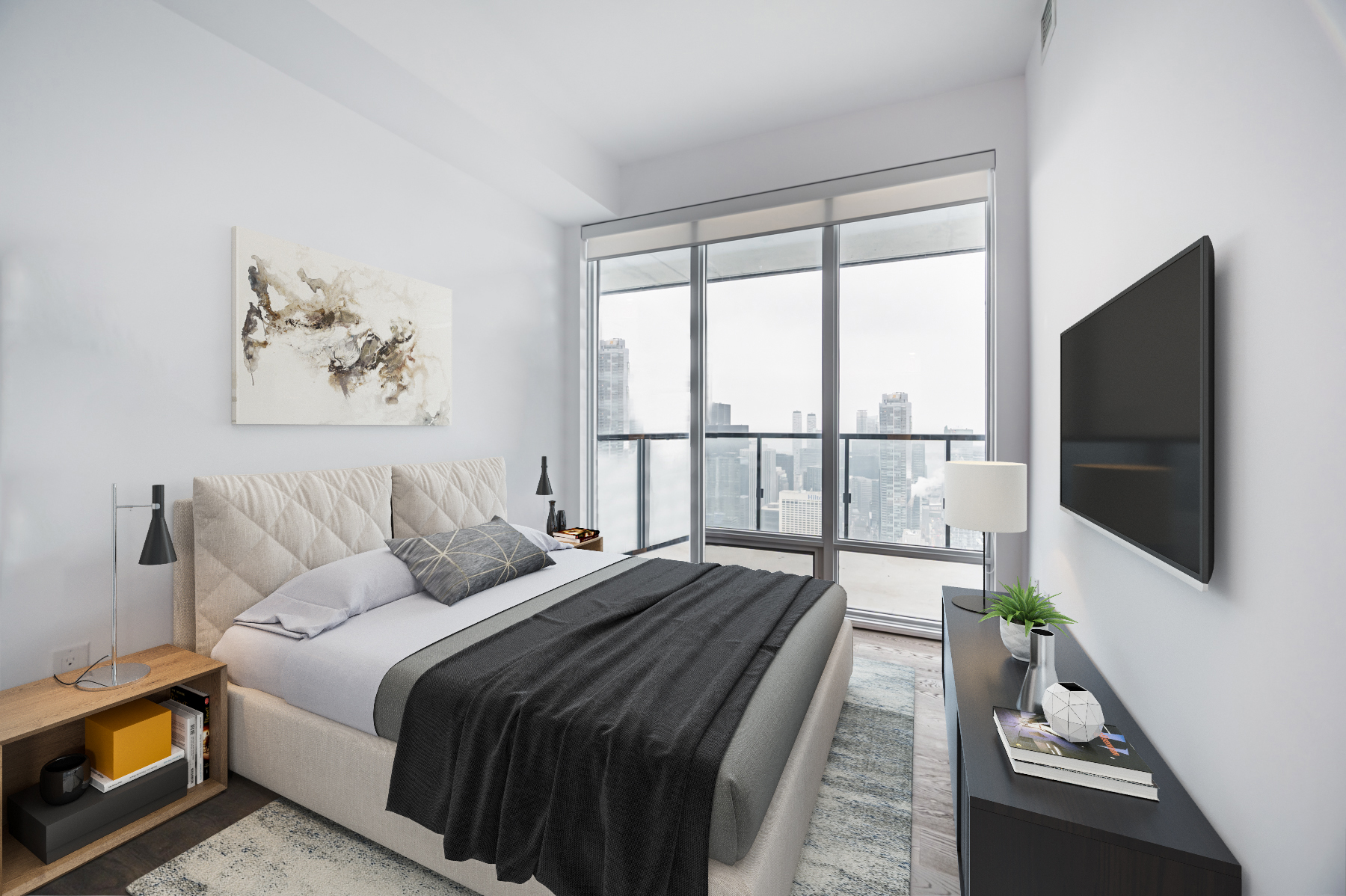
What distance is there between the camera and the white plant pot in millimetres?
1814

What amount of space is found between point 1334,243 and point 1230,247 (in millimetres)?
306

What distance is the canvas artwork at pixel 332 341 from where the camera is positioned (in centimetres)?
236

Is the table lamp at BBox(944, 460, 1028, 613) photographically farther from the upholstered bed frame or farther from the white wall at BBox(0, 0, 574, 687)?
the white wall at BBox(0, 0, 574, 687)

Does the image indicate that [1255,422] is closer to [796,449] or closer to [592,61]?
[796,449]

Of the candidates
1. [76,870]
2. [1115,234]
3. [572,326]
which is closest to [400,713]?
[76,870]

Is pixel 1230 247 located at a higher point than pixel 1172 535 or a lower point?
higher

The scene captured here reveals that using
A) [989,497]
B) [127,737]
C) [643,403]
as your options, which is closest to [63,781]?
[127,737]

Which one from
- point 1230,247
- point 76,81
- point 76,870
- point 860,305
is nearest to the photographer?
point 1230,247

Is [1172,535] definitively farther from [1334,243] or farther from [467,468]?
[467,468]

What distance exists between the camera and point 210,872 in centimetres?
157

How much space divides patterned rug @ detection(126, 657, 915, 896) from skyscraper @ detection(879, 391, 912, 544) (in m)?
1.76

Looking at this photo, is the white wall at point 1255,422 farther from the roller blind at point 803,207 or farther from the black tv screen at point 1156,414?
the roller blind at point 803,207

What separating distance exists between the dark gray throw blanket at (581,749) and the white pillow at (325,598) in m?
0.64

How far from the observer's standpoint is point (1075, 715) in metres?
1.27
